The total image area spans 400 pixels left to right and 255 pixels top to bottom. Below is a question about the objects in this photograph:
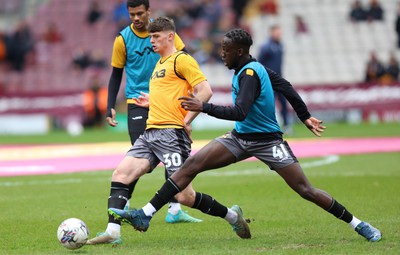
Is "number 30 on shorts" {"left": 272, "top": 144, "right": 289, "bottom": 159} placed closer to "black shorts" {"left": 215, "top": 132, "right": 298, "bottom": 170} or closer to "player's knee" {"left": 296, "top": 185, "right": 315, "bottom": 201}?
"black shorts" {"left": 215, "top": 132, "right": 298, "bottom": 170}

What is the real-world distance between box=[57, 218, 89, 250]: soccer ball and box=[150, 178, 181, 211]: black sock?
73 cm

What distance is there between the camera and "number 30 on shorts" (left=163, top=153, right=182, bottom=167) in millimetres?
8859

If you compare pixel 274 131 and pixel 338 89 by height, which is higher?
pixel 274 131

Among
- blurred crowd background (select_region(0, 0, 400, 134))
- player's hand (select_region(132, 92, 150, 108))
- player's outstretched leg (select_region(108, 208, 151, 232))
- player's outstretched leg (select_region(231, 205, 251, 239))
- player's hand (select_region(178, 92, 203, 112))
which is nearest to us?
player's hand (select_region(178, 92, 203, 112))

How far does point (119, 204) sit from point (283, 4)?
28559mm

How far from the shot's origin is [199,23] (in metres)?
34.4

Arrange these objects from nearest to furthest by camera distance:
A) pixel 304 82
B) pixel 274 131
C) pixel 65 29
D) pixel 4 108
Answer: pixel 274 131 → pixel 4 108 → pixel 304 82 → pixel 65 29

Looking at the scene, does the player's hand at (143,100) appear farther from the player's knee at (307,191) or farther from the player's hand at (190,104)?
the player's knee at (307,191)

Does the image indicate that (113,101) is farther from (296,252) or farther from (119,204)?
(296,252)

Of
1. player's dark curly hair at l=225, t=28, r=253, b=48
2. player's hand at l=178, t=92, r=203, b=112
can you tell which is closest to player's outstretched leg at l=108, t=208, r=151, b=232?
player's hand at l=178, t=92, r=203, b=112

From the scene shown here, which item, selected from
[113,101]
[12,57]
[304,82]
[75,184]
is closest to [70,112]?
[12,57]

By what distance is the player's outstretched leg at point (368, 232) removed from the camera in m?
8.34

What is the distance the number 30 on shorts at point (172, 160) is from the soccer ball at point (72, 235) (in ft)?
3.95

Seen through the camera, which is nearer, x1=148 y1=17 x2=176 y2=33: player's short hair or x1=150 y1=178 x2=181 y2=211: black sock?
x1=150 y1=178 x2=181 y2=211: black sock
